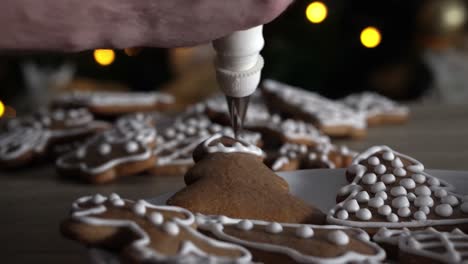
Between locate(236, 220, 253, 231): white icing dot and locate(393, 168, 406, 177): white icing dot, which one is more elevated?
locate(393, 168, 406, 177): white icing dot

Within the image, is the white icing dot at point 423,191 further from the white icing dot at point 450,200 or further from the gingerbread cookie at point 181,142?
the gingerbread cookie at point 181,142

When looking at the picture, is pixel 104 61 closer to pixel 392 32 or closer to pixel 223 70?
pixel 392 32

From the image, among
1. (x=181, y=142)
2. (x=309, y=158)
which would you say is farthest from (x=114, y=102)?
(x=309, y=158)

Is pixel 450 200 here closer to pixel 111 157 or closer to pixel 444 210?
pixel 444 210

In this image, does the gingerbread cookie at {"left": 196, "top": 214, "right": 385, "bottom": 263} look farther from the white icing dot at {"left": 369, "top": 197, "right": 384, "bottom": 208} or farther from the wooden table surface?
the wooden table surface

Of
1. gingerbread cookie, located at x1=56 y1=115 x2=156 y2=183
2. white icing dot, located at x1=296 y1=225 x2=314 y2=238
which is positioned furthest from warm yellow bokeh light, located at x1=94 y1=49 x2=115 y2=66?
white icing dot, located at x1=296 y1=225 x2=314 y2=238

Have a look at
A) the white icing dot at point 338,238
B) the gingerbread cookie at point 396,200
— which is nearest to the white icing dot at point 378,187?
the gingerbread cookie at point 396,200
